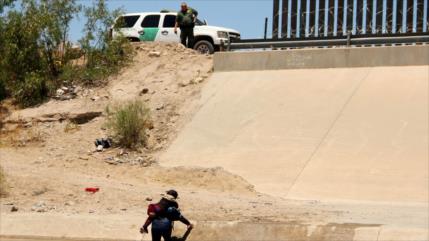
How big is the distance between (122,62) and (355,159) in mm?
10381

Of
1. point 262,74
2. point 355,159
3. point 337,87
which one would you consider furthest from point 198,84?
point 355,159

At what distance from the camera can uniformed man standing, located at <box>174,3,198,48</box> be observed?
95.8 ft

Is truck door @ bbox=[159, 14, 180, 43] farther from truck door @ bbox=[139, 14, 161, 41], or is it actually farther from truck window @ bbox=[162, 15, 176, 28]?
truck door @ bbox=[139, 14, 161, 41]

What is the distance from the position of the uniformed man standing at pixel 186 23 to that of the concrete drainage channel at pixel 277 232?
13457mm

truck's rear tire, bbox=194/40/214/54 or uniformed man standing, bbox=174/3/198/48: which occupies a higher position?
uniformed man standing, bbox=174/3/198/48

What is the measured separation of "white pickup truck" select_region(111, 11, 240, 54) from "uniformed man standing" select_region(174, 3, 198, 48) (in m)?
0.40

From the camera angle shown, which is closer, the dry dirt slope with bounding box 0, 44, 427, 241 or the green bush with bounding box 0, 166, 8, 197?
the dry dirt slope with bounding box 0, 44, 427, 241

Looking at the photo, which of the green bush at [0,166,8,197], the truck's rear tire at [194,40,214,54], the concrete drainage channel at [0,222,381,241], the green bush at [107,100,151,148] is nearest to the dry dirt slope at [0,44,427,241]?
the concrete drainage channel at [0,222,381,241]

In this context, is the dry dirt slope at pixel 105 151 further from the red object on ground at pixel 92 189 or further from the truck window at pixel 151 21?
the truck window at pixel 151 21

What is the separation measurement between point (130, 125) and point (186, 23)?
5913 mm

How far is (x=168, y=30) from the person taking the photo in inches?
1232

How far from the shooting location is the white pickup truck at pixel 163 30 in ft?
99.3

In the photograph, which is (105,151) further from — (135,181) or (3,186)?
(3,186)

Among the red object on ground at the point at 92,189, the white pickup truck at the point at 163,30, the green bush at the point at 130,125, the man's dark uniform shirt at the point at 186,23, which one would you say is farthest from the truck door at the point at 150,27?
the red object on ground at the point at 92,189
